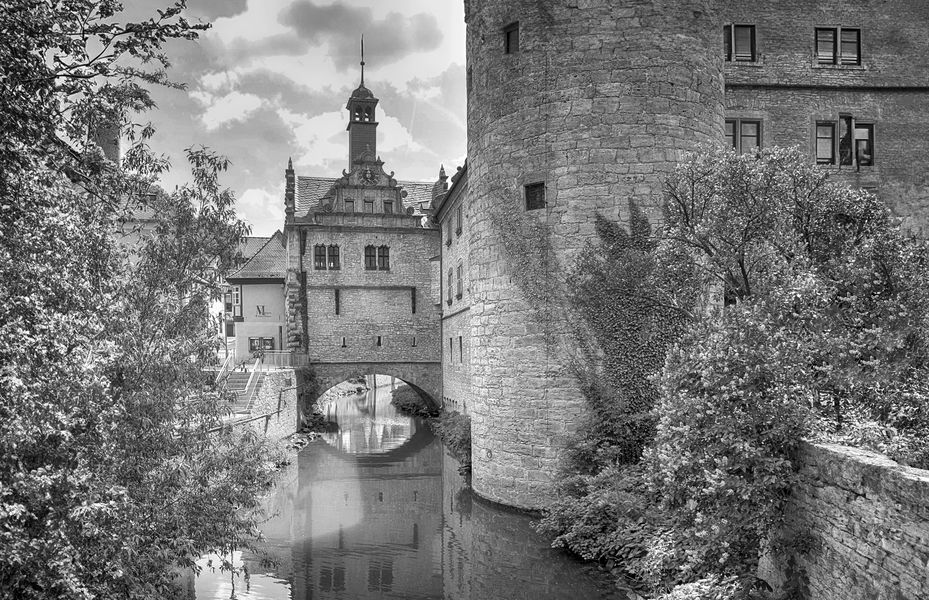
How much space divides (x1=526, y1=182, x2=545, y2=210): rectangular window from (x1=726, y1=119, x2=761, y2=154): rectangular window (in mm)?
5807

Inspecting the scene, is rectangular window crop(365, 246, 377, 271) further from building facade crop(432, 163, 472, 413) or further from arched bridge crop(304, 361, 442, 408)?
arched bridge crop(304, 361, 442, 408)

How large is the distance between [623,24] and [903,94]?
9.11m

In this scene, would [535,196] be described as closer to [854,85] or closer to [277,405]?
[854,85]

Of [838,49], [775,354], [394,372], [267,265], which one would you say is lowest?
[394,372]

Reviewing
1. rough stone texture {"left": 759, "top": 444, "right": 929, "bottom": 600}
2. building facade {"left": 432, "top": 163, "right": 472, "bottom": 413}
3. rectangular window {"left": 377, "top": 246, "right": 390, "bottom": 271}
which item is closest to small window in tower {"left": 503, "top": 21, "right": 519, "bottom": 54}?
building facade {"left": 432, "top": 163, "right": 472, "bottom": 413}

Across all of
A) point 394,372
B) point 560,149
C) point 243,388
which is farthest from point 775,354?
point 394,372

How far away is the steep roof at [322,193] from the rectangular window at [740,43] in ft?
76.4

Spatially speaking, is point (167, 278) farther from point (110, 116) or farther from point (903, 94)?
point (903, 94)

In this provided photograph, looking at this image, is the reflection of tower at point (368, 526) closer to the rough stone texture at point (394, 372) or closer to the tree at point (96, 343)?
the tree at point (96, 343)

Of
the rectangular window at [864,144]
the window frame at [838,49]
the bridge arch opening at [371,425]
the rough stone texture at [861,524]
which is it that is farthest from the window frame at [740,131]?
the bridge arch opening at [371,425]

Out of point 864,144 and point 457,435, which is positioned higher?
point 864,144

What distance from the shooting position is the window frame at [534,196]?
16.3 metres

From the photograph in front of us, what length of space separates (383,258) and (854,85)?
78.2ft

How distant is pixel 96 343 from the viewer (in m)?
7.55
